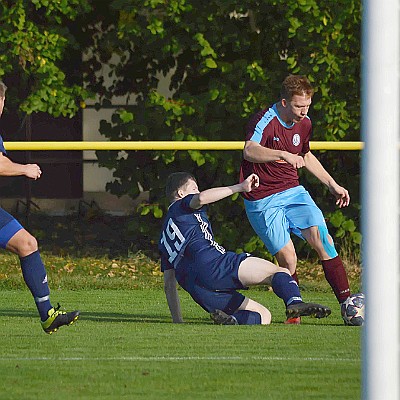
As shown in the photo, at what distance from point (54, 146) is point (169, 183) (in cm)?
264

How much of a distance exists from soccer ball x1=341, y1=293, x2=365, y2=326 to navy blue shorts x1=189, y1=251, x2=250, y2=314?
756 millimetres

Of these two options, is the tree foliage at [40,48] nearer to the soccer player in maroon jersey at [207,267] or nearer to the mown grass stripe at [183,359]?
the soccer player in maroon jersey at [207,267]

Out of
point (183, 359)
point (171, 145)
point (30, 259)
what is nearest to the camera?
point (183, 359)

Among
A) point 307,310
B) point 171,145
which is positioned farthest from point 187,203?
point 171,145

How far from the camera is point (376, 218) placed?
143 inches

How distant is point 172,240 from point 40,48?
5260 mm

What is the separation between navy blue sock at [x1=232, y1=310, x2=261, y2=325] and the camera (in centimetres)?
865

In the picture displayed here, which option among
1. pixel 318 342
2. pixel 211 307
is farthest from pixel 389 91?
pixel 211 307

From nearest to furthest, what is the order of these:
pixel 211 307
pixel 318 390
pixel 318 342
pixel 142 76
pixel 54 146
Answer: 1. pixel 318 390
2. pixel 318 342
3. pixel 211 307
4. pixel 54 146
5. pixel 142 76

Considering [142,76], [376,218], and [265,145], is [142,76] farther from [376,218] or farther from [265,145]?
[376,218]

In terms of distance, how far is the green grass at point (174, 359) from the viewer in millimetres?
5703

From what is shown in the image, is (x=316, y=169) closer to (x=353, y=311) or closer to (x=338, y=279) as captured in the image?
(x=338, y=279)

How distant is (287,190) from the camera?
9445mm

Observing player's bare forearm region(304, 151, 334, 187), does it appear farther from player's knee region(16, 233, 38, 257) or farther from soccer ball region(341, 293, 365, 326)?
player's knee region(16, 233, 38, 257)
